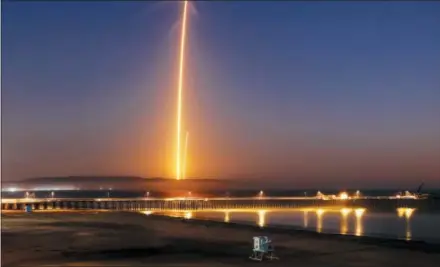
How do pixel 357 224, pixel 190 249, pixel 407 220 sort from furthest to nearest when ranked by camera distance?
pixel 407 220 < pixel 357 224 < pixel 190 249

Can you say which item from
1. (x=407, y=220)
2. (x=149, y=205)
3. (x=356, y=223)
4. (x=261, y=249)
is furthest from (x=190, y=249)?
(x=149, y=205)

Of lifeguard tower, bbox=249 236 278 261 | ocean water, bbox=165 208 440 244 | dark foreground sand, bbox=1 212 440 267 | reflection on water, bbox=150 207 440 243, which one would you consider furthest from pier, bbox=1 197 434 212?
lifeguard tower, bbox=249 236 278 261

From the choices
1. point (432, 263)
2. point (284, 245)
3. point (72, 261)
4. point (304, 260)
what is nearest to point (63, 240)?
point (72, 261)

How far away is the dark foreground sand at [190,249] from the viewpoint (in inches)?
900

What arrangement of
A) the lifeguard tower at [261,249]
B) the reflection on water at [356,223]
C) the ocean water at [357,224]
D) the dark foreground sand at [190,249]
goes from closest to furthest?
1. the dark foreground sand at [190,249]
2. the lifeguard tower at [261,249]
3. the ocean water at [357,224]
4. the reflection on water at [356,223]

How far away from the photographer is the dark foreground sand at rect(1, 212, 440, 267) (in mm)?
22859

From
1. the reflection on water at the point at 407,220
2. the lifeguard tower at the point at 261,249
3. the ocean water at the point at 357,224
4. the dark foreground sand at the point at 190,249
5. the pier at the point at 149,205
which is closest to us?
the dark foreground sand at the point at 190,249

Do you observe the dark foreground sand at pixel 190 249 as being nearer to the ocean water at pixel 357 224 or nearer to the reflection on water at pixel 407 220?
the ocean water at pixel 357 224

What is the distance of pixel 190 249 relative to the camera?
27.2 meters

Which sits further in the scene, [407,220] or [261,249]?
[407,220]

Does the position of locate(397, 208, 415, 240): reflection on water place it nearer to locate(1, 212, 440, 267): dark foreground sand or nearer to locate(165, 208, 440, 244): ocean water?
locate(165, 208, 440, 244): ocean water

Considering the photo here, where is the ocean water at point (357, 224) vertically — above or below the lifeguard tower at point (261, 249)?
below

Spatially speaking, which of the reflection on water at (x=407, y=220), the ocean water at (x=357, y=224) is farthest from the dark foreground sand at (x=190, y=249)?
the reflection on water at (x=407, y=220)

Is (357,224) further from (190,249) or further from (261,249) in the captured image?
(261,249)
